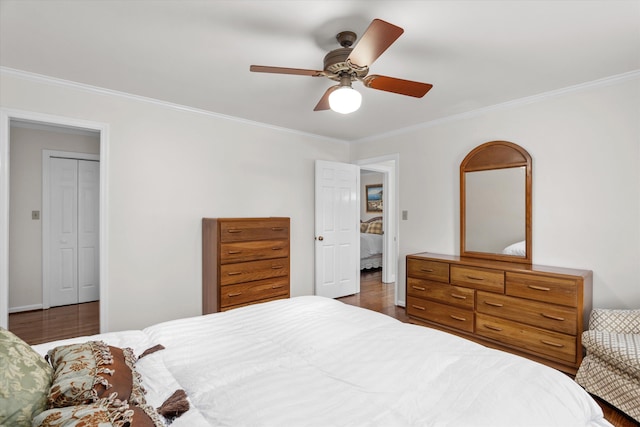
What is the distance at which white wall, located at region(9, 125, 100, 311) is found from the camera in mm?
4129

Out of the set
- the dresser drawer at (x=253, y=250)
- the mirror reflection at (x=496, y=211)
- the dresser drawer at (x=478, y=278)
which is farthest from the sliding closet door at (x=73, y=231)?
the mirror reflection at (x=496, y=211)

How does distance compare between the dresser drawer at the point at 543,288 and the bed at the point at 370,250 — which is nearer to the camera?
the dresser drawer at the point at 543,288

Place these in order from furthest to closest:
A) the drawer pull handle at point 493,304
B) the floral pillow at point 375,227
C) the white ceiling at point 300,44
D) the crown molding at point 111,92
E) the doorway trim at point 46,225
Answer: the floral pillow at point 375,227 → the doorway trim at point 46,225 → the drawer pull handle at point 493,304 → the crown molding at point 111,92 → the white ceiling at point 300,44

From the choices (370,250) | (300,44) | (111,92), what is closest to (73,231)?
(111,92)

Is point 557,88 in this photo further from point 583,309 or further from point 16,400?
point 16,400

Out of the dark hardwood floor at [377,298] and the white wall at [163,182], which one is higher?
the white wall at [163,182]

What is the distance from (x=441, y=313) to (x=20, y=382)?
3.31 metres

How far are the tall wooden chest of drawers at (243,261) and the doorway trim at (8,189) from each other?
94cm

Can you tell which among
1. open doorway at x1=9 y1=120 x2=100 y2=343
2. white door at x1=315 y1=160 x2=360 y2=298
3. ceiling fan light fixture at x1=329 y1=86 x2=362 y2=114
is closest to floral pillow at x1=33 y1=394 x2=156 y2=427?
ceiling fan light fixture at x1=329 y1=86 x2=362 y2=114

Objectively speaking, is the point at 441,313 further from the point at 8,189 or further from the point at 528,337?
the point at 8,189

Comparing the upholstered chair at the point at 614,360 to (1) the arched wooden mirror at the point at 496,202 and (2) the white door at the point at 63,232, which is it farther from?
(2) the white door at the point at 63,232

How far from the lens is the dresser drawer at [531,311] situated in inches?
101

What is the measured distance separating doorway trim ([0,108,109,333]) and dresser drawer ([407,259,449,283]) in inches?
122

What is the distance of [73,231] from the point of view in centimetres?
459
